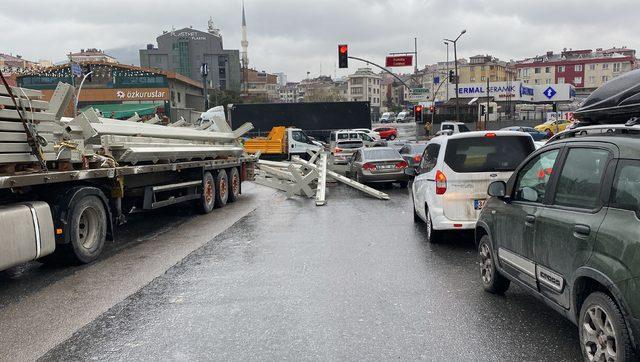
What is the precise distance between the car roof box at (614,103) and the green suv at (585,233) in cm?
108

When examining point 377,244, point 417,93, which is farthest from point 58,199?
point 417,93

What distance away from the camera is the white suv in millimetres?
8000

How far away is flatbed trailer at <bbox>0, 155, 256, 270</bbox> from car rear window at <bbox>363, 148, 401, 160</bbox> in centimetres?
820

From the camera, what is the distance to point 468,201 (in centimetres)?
801

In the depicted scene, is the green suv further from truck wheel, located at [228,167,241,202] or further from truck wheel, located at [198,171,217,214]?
truck wheel, located at [228,167,241,202]

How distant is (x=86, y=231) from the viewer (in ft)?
25.4

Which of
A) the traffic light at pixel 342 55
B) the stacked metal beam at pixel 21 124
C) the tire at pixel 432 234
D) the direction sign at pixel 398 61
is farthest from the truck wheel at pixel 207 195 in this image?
the direction sign at pixel 398 61

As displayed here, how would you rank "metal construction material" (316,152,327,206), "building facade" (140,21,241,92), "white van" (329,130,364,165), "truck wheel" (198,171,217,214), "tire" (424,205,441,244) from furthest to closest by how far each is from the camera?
"building facade" (140,21,241,92) < "white van" (329,130,364,165) < "metal construction material" (316,152,327,206) < "truck wheel" (198,171,217,214) < "tire" (424,205,441,244)

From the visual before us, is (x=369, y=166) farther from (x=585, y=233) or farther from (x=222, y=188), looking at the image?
(x=585, y=233)

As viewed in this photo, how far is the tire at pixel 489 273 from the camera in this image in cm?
558

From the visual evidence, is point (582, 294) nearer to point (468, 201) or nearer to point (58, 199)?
point (468, 201)

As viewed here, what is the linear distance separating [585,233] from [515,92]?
55.5m

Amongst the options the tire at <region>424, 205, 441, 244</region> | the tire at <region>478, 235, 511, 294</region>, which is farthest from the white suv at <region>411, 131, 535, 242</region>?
the tire at <region>478, 235, 511, 294</region>

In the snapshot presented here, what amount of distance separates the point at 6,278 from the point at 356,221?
6.48 m
